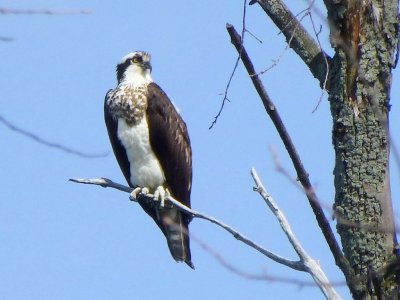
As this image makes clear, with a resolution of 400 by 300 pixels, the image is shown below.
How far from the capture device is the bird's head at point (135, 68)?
7.45 meters

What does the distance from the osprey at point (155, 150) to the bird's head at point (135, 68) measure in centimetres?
23

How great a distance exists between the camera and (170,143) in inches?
278

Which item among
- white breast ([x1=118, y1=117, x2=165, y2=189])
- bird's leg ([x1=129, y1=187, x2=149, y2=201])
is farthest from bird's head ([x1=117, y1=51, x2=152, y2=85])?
bird's leg ([x1=129, y1=187, x2=149, y2=201])

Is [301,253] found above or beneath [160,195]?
beneath

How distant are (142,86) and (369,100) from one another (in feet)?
12.0

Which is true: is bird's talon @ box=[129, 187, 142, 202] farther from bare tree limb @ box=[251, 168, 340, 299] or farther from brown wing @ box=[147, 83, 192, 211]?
bare tree limb @ box=[251, 168, 340, 299]

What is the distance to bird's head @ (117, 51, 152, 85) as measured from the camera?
7.45 meters

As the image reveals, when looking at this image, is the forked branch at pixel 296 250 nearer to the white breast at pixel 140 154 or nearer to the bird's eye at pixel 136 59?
the white breast at pixel 140 154

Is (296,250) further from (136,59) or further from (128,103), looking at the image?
(136,59)

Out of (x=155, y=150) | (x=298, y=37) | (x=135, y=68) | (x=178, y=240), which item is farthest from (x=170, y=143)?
(x=298, y=37)

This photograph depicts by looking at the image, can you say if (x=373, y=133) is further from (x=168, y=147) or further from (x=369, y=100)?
(x=168, y=147)

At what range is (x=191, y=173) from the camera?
7223 millimetres

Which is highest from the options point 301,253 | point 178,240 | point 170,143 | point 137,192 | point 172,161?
point 170,143

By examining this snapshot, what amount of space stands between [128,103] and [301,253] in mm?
3549
